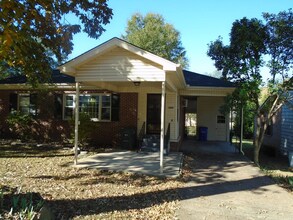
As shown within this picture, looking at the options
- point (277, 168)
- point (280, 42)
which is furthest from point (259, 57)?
point (277, 168)

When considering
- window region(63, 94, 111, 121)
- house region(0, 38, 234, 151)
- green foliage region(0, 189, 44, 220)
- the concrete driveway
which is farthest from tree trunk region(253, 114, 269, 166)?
green foliage region(0, 189, 44, 220)

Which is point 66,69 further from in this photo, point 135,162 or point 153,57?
point 135,162

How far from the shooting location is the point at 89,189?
6891mm

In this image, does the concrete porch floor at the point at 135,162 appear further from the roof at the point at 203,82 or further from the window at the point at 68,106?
the window at the point at 68,106

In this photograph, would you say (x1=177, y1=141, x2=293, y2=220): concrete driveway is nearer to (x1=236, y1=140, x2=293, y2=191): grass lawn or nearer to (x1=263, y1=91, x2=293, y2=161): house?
(x1=236, y1=140, x2=293, y2=191): grass lawn

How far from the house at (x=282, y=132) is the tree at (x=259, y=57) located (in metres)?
2.72

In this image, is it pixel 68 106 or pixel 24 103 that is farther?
pixel 24 103

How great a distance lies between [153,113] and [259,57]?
5.47m

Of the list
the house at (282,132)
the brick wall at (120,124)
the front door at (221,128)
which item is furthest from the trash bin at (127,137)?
the house at (282,132)

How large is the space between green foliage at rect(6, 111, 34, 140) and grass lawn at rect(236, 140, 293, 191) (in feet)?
38.7

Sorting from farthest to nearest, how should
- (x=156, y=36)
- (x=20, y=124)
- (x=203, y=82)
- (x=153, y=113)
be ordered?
(x=156, y=36)
(x=20, y=124)
(x=203, y=82)
(x=153, y=113)

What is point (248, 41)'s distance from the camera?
12.3 m

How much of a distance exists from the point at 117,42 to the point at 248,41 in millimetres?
6451

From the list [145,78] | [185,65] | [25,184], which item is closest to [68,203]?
[25,184]
